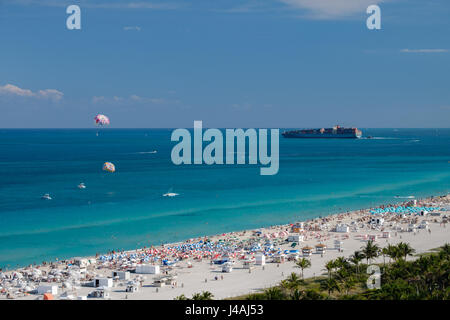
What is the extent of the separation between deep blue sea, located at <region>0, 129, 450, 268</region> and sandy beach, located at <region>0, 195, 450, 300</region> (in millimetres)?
5944

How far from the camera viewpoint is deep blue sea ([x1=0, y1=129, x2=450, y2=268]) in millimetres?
49281

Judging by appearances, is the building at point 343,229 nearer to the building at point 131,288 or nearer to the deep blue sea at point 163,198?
the deep blue sea at point 163,198

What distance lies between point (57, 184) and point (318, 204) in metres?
46.1

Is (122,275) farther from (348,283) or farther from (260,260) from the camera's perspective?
(348,283)

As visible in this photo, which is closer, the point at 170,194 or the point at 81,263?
the point at 81,263

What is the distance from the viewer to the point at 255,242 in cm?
4422

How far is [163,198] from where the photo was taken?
7181 centimetres

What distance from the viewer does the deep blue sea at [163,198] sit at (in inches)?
1940

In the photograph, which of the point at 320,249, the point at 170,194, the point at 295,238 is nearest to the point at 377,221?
the point at 295,238

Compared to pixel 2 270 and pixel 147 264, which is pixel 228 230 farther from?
pixel 2 270

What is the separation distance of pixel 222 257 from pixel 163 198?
113 feet

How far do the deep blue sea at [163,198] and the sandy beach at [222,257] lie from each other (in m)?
5.94
